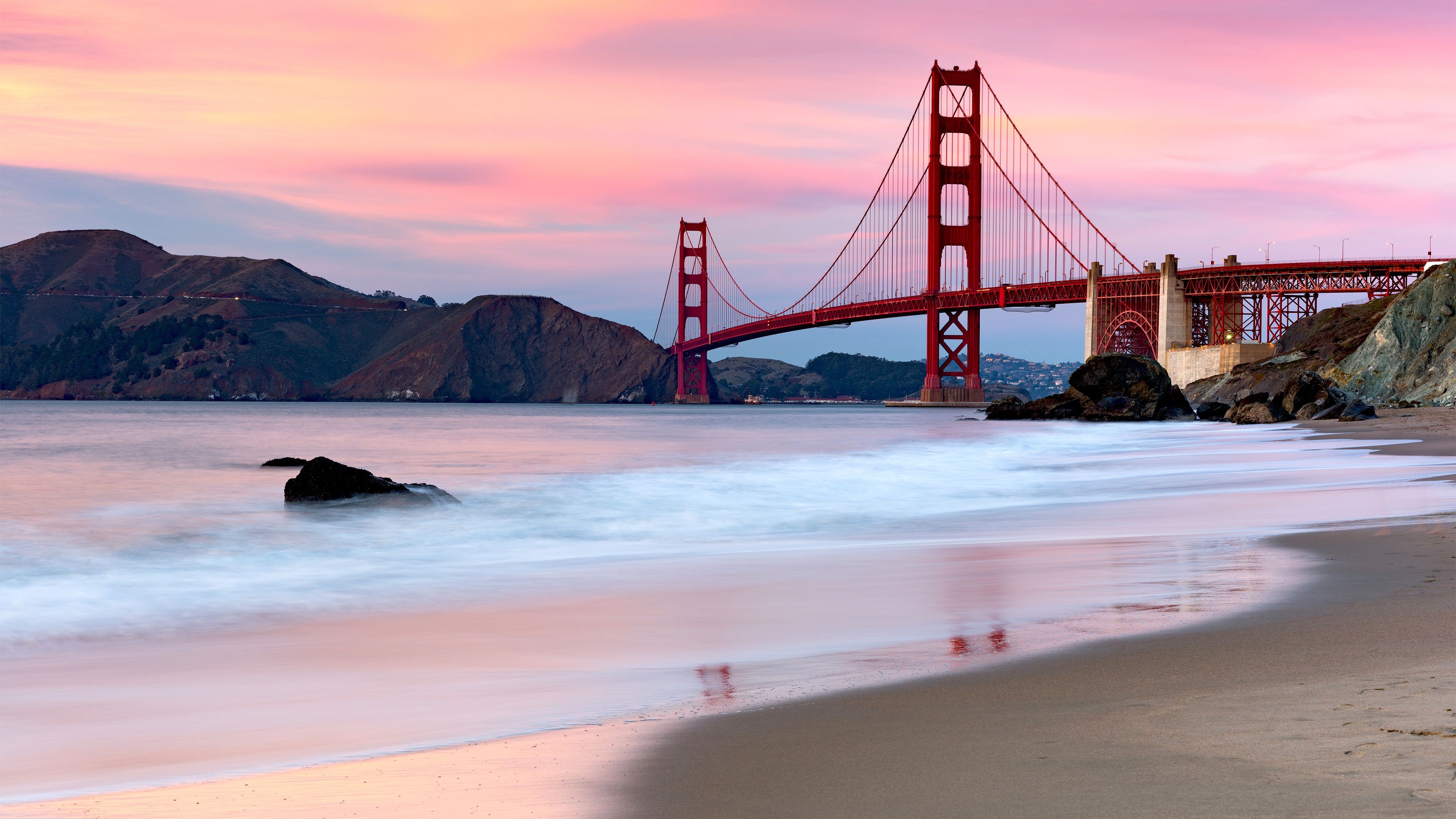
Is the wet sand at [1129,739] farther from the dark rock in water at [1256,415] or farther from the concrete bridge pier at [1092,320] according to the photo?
the concrete bridge pier at [1092,320]

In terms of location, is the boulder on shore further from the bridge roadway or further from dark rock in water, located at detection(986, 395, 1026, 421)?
the bridge roadway

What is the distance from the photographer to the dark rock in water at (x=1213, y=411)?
44.5 meters

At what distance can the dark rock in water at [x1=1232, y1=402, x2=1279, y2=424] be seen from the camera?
1494 inches

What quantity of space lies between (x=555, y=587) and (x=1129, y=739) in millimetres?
5298

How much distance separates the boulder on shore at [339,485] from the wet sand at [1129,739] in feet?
31.7

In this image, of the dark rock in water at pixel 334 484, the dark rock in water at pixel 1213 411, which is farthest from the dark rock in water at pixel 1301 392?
the dark rock in water at pixel 334 484

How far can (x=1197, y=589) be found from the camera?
645 centimetres

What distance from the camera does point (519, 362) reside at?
159 metres

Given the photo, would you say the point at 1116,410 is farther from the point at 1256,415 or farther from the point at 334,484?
the point at 334,484

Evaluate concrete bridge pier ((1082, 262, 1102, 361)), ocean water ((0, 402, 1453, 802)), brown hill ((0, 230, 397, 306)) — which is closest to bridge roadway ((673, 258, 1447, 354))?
concrete bridge pier ((1082, 262, 1102, 361))

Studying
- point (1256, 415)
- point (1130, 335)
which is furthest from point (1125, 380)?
point (1130, 335)

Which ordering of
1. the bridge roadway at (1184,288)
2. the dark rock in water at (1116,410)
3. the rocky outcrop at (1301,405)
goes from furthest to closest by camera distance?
the bridge roadway at (1184,288) → the dark rock in water at (1116,410) → the rocky outcrop at (1301,405)

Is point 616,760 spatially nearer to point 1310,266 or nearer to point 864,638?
point 864,638

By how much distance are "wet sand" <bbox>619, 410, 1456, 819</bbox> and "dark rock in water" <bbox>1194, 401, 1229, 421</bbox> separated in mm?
41909
